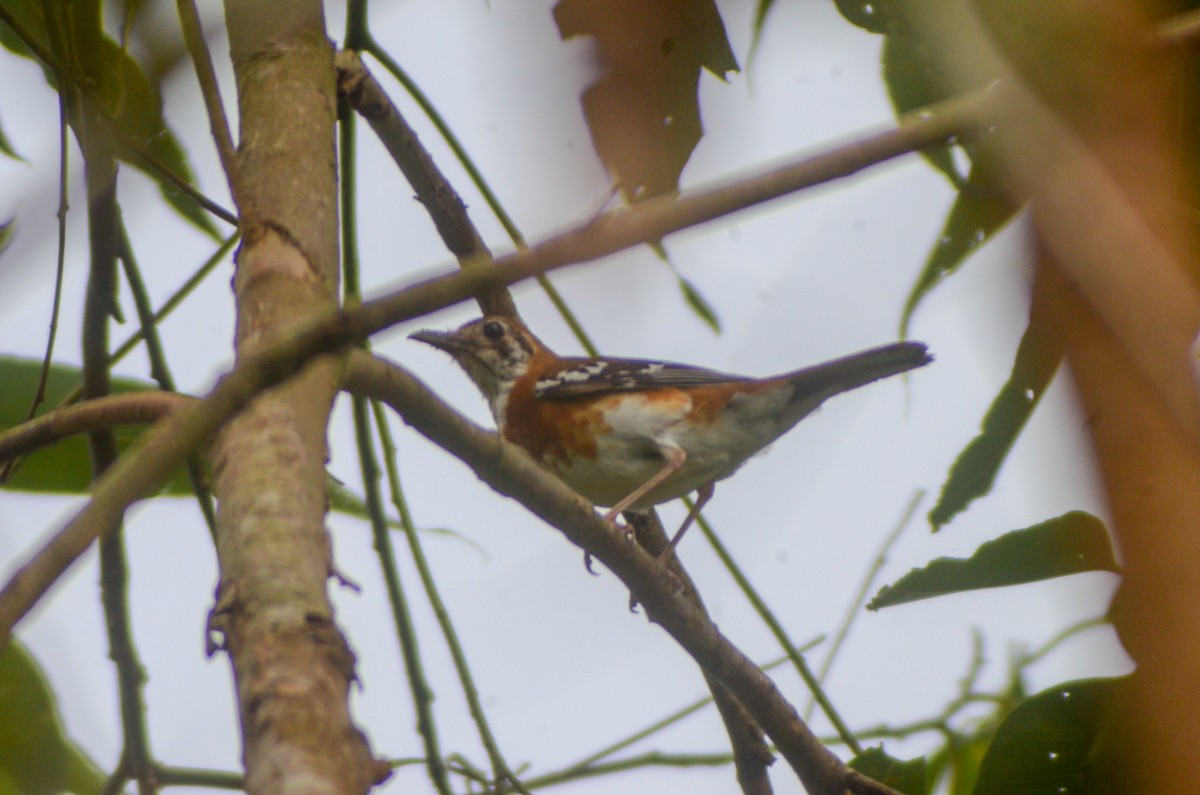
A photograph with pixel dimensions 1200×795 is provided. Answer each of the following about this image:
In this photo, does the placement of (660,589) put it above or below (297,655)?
above

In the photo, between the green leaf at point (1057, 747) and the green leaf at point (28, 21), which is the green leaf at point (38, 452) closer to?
the green leaf at point (28, 21)

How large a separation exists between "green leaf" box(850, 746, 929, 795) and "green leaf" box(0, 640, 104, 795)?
2.36m

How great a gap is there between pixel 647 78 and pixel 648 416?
4103mm

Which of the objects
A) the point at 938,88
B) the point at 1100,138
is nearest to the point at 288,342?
the point at 1100,138

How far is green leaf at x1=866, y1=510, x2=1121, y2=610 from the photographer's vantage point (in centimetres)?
222

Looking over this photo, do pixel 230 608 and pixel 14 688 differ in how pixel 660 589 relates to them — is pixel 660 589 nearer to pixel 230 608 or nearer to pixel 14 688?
pixel 14 688

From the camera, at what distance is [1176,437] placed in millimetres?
1220

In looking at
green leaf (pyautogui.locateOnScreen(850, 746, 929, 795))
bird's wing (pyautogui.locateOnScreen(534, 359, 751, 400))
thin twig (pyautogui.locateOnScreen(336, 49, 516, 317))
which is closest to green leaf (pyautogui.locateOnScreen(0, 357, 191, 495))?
thin twig (pyautogui.locateOnScreen(336, 49, 516, 317))

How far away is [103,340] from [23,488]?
2.56 feet

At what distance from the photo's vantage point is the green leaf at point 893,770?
352 centimetres

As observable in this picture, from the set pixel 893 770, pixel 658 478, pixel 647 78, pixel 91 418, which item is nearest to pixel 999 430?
pixel 647 78

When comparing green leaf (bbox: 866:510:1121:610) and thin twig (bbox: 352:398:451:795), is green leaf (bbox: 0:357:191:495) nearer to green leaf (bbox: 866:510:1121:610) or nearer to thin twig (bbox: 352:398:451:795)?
thin twig (bbox: 352:398:451:795)

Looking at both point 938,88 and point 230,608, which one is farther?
point 938,88

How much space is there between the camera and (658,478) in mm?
5855
